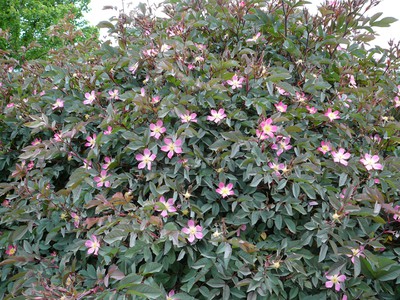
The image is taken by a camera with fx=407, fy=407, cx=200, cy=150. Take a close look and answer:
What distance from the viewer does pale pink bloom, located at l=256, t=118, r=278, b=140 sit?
4.63 ft

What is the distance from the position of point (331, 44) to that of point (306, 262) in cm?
91

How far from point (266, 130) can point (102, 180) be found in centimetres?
62

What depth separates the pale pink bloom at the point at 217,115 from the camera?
1482 mm

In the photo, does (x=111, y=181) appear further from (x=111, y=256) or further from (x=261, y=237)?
(x=261, y=237)

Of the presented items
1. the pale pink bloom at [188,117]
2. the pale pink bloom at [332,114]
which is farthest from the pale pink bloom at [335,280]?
the pale pink bloom at [188,117]

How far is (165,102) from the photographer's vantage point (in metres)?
1.46

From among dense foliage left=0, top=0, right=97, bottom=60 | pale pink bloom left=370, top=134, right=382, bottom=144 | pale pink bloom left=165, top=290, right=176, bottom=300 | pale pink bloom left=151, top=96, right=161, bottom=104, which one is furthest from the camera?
dense foliage left=0, top=0, right=97, bottom=60

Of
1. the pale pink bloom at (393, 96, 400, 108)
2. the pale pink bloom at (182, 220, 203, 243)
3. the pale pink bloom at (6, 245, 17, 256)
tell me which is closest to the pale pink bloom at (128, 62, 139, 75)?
the pale pink bloom at (182, 220, 203, 243)

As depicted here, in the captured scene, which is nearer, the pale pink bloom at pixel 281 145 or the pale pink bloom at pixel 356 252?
the pale pink bloom at pixel 356 252

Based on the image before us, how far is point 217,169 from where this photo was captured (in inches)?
56.4

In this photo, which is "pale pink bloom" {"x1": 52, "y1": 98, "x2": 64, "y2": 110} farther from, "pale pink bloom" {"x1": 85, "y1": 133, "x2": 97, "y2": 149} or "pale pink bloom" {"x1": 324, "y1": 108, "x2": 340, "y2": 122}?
"pale pink bloom" {"x1": 324, "y1": 108, "x2": 340, "y2": 122}

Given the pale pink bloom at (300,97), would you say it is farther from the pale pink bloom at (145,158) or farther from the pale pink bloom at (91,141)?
the pale pink bloom at (91,141)

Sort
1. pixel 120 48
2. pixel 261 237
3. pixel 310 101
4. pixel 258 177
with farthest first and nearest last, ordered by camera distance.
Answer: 1. pixel 120 48
2. pixel 310 101
3. pixel 261 237
4. pixel 258 177

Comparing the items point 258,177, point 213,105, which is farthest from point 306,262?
point 213,105
